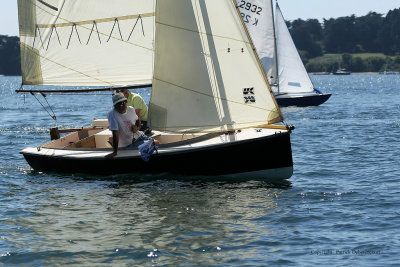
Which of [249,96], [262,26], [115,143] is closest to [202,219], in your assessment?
[115,143]

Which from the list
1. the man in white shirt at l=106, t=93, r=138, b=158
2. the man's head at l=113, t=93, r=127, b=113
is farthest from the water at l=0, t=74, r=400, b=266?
the man's head at l=113, t=93, r=127, b=113

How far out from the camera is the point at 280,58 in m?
47.4

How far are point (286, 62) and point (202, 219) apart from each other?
114 ft

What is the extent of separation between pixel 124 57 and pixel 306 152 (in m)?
8.11

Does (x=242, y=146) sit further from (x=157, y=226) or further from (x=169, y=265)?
(x=169, y=265)

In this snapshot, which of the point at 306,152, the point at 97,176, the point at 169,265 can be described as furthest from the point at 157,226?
the point at 306,152

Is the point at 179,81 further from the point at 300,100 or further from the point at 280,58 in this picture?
the point at 300,100

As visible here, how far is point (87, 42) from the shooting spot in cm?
1934

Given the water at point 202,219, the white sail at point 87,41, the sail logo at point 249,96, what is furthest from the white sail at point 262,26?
the sail logo at point 249,96

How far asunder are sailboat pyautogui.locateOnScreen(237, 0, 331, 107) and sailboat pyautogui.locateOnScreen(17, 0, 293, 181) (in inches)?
949

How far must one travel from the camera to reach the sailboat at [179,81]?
16.8 metres

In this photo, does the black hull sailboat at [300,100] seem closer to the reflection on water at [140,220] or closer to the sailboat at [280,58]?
the sailboat at [280,58]

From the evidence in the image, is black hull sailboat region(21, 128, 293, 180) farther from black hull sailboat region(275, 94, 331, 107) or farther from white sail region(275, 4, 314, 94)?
white sail region(275, 4, 314, 94)

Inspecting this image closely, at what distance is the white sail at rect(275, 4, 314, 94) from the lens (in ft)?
156
